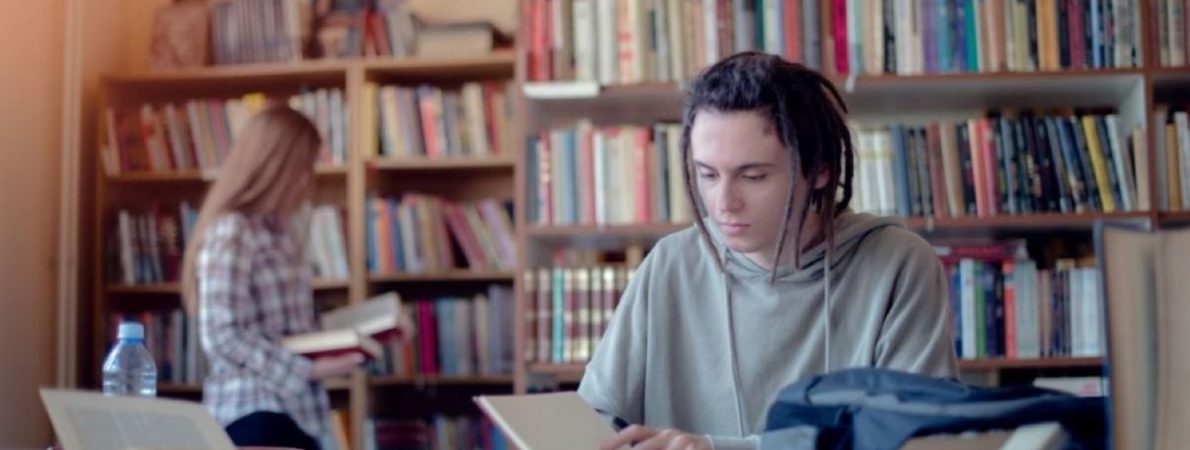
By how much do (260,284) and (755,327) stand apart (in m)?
1.57

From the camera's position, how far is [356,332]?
3.04 metres

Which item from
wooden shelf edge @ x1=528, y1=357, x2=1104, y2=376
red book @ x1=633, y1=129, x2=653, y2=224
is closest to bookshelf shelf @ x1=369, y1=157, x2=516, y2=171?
red book @ x1=633, y1=129, x2=653, y2=224

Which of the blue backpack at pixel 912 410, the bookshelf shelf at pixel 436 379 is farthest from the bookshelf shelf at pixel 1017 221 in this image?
the blue backpack at pixel 912 410

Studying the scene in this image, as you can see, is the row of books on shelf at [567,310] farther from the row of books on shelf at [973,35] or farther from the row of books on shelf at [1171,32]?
the row of books on shelf at [1171,32]

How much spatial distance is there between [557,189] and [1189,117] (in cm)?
142

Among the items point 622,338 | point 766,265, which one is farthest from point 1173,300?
point 622,338

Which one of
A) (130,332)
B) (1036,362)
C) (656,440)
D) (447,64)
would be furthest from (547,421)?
(447,64)

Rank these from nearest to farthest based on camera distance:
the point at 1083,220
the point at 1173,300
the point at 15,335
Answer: the point at 1173,300 → the point at 1083,220 → the point at 15,335

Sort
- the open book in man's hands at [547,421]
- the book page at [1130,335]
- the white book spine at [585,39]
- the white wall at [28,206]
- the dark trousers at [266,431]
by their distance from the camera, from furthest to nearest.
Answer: the white wall at [28,206] < the white book spine at [585,39] < the dark trousers at [266,431] < the open book in man's hands at [547,421] < the book page at [1130,335]

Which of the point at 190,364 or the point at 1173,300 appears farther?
the point at 190,364

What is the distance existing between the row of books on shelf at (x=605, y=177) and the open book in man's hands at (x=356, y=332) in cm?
43

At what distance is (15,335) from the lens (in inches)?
167

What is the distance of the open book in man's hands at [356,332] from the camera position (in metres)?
3.05

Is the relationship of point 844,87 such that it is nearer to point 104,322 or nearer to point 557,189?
point 557,189
